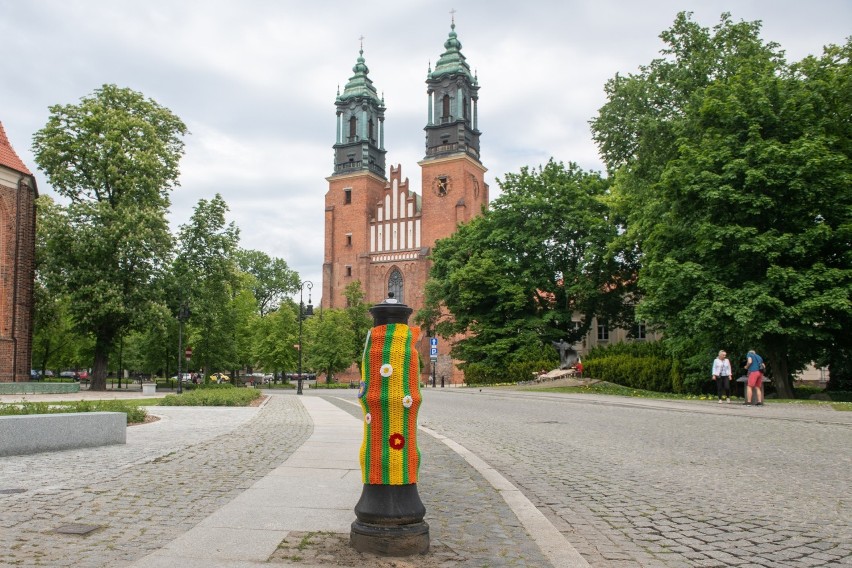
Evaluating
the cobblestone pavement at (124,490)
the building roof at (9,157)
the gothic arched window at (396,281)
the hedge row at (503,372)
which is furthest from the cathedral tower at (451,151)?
the cobblestone pavement at (124,490)

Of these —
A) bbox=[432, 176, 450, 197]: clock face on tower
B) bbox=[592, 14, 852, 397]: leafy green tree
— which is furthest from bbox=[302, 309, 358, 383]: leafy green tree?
bbox=[592, 14, 852, 397]: leafy green tree

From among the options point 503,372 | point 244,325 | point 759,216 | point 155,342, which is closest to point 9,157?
point 155,342

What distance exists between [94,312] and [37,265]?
5180mm

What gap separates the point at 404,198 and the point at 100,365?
37.5 meters

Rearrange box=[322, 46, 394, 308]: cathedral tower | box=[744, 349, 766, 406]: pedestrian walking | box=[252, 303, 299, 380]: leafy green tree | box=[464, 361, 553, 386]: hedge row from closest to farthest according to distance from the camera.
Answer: box=[744, 349, 766, 406]: pedestrian walking, box=[464, 361, 553, 386]: hedge row, box=[252, 303, 299, 380]: leafy green tree, box=[322, 46, 394, 308]: cathedral tower

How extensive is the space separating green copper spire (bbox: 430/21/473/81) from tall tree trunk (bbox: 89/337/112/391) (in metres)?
43.4

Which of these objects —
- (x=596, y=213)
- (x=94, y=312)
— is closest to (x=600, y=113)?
(x=596, y=213)

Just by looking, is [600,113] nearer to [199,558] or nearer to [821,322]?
[821,322]

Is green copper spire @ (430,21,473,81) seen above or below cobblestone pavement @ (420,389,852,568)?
above

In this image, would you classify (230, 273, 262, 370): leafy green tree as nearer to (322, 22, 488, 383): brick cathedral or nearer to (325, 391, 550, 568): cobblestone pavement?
(322, 22, 488, 383): brick cathedral

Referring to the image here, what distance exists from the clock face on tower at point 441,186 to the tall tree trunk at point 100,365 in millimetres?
35696

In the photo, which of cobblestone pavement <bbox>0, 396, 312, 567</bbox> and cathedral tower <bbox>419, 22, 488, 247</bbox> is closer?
cobblestone pavement <bbox>0, 396, 312, 567</bbox>

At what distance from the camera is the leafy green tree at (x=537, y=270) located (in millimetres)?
39625

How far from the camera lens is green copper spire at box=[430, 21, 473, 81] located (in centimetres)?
6844
